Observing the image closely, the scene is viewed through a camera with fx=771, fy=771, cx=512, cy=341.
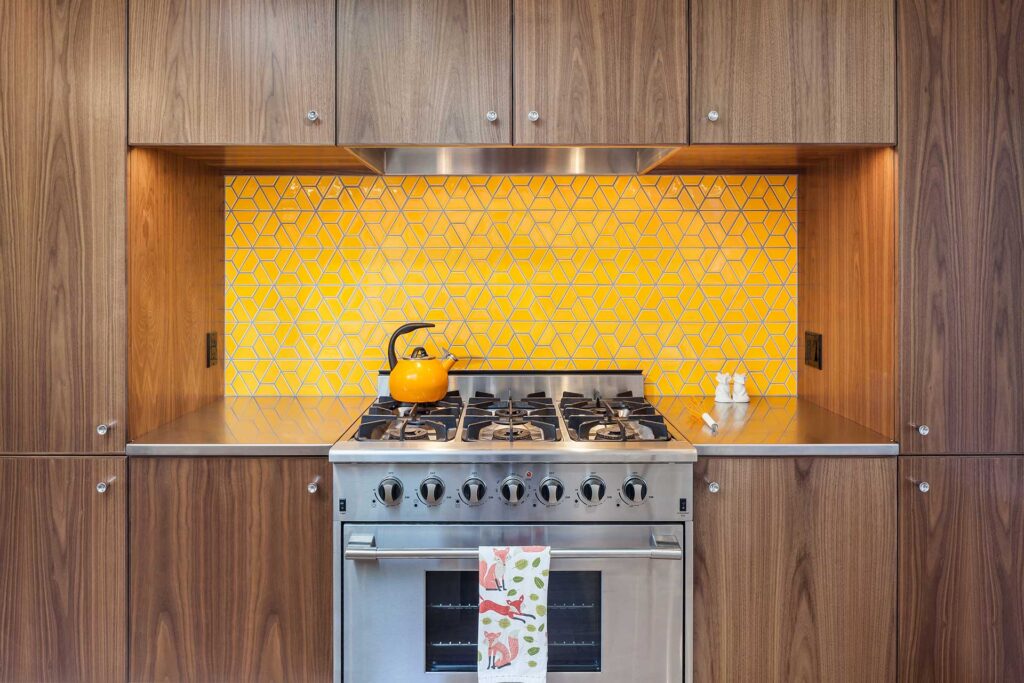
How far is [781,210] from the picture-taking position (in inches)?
98.1

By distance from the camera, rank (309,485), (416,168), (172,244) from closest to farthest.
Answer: (309,485)
(172,244)
(416,168)

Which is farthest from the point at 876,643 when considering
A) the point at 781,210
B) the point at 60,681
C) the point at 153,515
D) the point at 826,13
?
the point at 60,681

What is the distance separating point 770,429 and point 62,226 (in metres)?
1.84

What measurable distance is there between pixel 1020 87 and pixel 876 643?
4.50 ft

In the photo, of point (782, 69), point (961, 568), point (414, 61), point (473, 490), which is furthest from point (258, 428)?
point (961, 568)

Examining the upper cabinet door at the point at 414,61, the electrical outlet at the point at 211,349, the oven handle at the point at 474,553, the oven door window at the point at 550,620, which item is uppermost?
the upper cabinet door at the point at 414,61

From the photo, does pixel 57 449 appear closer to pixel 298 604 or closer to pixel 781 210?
pixel 298 604

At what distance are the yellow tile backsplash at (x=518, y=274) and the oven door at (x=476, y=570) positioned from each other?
80cm

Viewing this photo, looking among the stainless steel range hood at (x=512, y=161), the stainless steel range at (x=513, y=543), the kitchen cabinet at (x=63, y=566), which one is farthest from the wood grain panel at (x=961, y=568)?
the kitchen cabinet at (x=63, y=566)

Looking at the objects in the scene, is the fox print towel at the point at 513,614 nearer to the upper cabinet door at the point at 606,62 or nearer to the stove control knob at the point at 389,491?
the stove control knob at the point at 389,491

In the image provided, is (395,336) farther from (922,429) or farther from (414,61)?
(922,429)

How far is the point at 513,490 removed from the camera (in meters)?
1.77

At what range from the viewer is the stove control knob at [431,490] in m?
1.76

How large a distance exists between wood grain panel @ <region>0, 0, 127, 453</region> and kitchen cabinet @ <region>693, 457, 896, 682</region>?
148 centimetres
